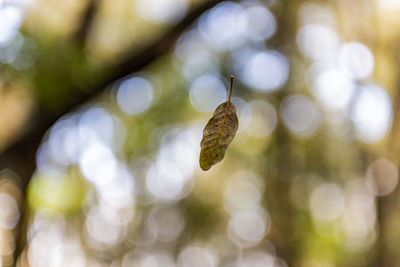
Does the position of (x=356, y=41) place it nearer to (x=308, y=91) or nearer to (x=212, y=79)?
(x=308, y=91)

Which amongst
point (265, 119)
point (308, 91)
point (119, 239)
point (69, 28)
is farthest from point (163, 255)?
point (69, 28)

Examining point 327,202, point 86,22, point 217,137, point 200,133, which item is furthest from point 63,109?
point 327,202

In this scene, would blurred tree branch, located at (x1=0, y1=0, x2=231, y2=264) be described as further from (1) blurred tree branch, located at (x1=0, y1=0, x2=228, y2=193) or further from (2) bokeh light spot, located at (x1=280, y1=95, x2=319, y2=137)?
(2) bokeh light spot, located at (x1=280, y1=95, x2=319, y2=137)

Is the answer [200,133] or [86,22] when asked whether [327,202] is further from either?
[86,22]

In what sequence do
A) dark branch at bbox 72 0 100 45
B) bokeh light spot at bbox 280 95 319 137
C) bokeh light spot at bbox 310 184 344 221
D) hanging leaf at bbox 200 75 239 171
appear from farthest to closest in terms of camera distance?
bokeh light spot at bbox 310 184 344 221, bokeh light spot at bbox 280 95 319 137, dark branch at bbox 72 0 100 45, hanging leaf at bbox 200 75 239 171

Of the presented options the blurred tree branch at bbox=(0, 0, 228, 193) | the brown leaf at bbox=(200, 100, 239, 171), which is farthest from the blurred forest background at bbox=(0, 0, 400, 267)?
the brown leaf at bbox=(200, 100, 239, 171)

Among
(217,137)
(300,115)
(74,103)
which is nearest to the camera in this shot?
(217,137)

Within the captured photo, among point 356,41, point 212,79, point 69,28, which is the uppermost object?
point 69,28

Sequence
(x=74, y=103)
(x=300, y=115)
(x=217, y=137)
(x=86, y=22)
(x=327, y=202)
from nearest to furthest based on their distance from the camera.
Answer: (x=217, y=137) → (x=74, y=103) → (x=86, y=22) → (x=300, y=115) → (x=327, y=202)
